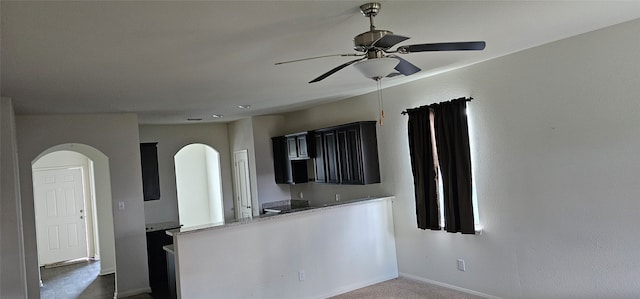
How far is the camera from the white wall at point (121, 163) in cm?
545

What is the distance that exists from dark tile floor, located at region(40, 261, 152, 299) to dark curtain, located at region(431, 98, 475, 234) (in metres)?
4.10

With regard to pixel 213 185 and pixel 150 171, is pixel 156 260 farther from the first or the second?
pixel 213 185

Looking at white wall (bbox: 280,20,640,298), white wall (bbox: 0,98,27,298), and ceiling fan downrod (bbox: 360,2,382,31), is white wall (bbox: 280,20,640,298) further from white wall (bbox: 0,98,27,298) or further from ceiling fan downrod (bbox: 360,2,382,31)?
white wall (bbox: 0,98,27,298)

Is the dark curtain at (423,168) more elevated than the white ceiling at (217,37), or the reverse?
the white ceiling at (217,37)

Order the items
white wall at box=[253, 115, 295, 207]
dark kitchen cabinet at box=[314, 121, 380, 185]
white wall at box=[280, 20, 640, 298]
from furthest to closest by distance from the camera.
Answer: white wall at box=[253, 115, 295, 207] < dark kitchen cabinet at box=[314, 121, 380, 185] < white wall at box=[280, 20, 640, 298]

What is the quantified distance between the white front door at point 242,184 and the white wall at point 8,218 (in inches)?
169

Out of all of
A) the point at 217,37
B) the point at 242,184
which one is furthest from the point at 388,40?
the point at 242,184

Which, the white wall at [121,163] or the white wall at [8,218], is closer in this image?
the white wall at [8,218]

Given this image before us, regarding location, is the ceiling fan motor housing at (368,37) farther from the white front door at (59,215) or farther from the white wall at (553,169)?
the white front door at (59,215)

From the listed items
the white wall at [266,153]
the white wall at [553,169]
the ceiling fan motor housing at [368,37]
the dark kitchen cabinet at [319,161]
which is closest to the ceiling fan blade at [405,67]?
the ceiling fan motor housing at [368,37]

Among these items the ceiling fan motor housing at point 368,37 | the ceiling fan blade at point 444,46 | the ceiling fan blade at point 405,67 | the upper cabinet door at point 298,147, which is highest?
the ceiling fan motor housing at point 368,37

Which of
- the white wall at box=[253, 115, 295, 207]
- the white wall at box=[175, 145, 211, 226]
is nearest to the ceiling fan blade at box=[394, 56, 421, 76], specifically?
the white wall at box=[253, 115, 295, 207]

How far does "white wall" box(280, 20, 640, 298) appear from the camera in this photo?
3373 millimetres

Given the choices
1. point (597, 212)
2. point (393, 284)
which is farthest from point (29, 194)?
point (597, 212)
